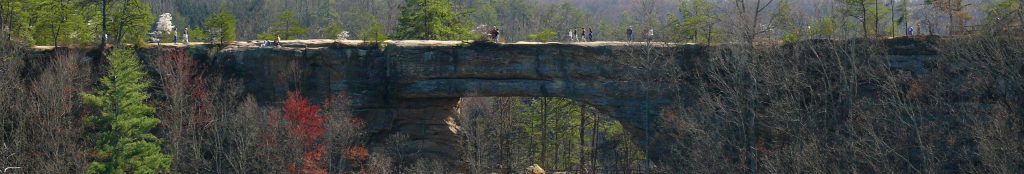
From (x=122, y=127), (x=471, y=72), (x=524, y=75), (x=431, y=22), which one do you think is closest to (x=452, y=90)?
(x=471, y=72)

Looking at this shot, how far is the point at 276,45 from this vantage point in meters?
33.2

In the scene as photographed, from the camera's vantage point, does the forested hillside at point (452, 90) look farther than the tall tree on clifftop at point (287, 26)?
No

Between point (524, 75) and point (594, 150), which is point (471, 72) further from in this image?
point (594, 150)

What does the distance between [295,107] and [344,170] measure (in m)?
2.33

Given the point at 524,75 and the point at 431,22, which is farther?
the point at 431,22

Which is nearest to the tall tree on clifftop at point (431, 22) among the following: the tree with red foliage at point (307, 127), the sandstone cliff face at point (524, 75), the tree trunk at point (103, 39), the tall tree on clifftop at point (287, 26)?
A: the tall tree on clifftop at point (287, 26)

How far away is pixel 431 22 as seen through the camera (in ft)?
125

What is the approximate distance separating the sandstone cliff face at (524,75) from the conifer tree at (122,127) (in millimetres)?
4980

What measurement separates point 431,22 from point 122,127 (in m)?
13.1

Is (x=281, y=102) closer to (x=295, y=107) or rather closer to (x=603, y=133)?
(x=295, y=107)

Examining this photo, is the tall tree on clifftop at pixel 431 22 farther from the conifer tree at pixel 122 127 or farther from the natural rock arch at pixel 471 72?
the conifer tree at pixel 122 127

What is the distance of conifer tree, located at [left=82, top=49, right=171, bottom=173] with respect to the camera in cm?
2741

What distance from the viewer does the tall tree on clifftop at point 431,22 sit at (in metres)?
38.2

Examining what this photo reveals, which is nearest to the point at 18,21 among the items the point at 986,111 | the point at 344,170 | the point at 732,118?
the point at 344,170
